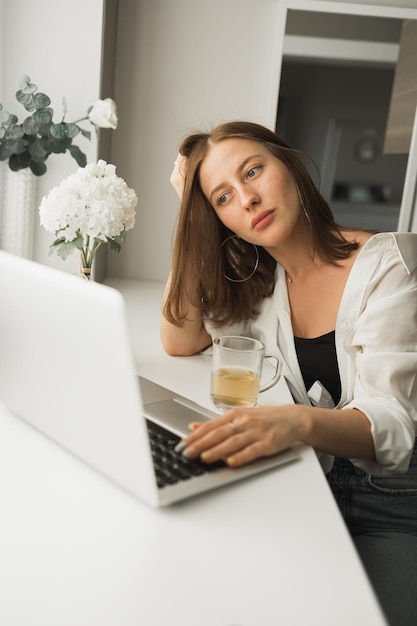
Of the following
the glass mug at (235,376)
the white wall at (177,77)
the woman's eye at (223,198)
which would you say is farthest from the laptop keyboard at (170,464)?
the white wall at (177,77)

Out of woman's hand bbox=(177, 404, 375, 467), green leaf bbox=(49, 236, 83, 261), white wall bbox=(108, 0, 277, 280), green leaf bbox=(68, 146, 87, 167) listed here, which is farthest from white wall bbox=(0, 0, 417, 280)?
woman's hand bbox=(177, 404, 375, 467)

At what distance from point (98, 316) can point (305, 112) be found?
5.86 ft

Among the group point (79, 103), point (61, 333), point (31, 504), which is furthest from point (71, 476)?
point (79, 103)

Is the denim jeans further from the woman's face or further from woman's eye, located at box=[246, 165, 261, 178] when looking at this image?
woman's eye, located at box=[246, 165, 261, 178]

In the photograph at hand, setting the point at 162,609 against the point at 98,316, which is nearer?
the point at 162,609

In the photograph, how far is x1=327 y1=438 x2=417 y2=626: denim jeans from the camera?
81cm

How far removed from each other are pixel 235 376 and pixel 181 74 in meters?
1.55

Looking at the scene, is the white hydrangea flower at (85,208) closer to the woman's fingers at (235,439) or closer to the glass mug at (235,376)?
the glass mug at (235,376)

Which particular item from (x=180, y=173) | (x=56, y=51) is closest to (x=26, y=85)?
(x=56, y=51)

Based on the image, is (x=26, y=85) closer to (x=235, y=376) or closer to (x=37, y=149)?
(x=37, y=149)

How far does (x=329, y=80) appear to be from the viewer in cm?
212

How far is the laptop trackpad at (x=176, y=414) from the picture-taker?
81 cm

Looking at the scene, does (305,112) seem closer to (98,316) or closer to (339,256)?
(339,256)

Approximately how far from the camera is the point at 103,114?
1.62 m
